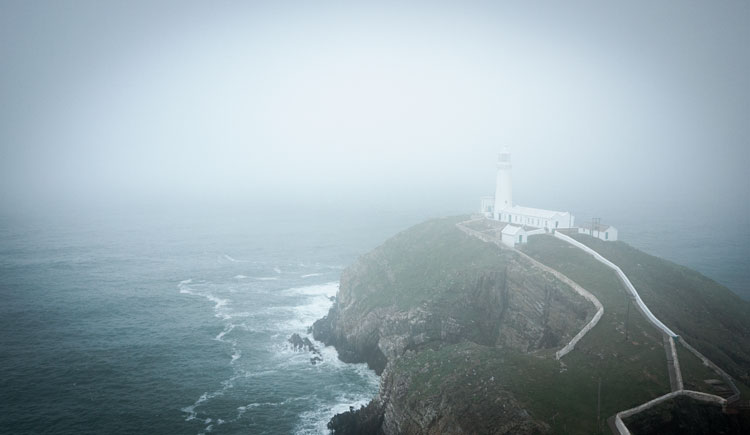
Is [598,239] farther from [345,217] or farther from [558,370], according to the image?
[345,217]

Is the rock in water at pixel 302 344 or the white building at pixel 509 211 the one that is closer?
the rock in water at pixel 302 344

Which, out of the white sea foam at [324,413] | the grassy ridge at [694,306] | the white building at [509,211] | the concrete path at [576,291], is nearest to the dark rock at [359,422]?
the white sea foam at [324,413]

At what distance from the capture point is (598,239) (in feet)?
224

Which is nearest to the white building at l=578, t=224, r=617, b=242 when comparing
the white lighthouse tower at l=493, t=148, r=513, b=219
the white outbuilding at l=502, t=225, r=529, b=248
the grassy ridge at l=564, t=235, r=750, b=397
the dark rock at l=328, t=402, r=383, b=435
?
the grassy ridge at l=564, t=235, r=750, b=397

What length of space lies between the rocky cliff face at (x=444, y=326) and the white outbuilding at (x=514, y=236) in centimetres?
Result: 283

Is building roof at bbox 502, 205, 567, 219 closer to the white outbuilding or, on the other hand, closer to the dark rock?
the white outbuilding

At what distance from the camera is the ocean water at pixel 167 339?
4403cm

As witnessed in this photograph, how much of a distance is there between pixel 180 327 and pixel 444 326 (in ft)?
130

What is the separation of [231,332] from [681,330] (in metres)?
55.2

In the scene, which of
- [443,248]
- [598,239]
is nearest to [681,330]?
[598,239]

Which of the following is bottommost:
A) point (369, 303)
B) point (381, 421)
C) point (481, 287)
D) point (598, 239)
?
point (381, 421)

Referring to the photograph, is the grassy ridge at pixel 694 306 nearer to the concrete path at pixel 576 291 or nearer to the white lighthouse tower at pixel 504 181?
the concrete path at pixel 576 291

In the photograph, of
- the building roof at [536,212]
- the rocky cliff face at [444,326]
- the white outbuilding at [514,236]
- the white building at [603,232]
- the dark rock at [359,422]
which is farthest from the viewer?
the building roof at [536,212]

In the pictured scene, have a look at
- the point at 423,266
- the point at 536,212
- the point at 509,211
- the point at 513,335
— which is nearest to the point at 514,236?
the point at 423,266
